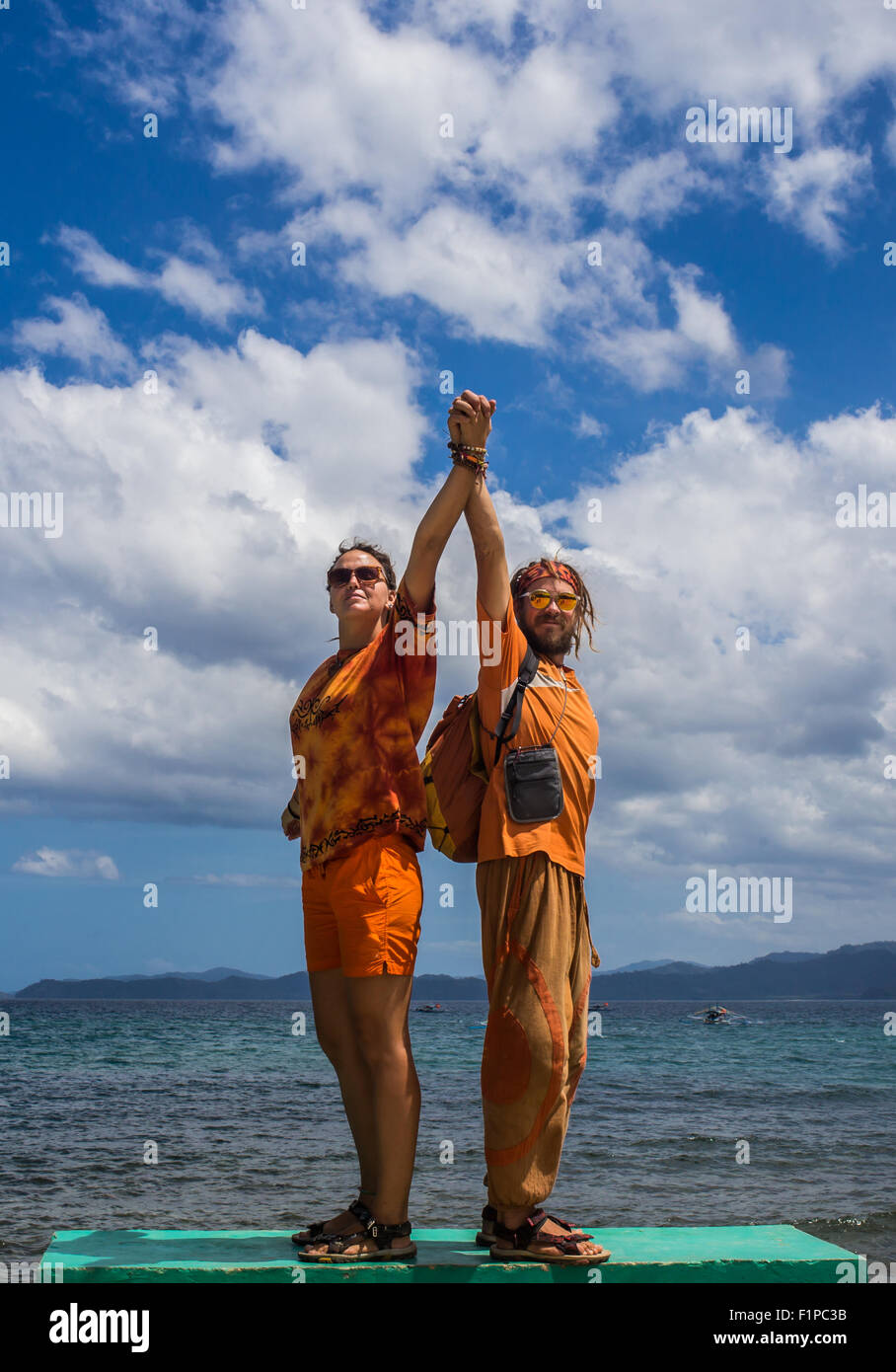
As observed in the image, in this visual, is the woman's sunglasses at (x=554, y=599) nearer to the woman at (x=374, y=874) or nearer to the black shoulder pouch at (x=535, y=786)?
the woman at (x=374, y=874)

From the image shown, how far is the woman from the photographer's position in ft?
12.1

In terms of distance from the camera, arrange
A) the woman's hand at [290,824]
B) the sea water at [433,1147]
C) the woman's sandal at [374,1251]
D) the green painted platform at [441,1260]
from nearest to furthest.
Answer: the green painted platform at [441,1260], the woman's sandal at [374,1251], the woman's hand at [290,824], the sea water at [433,1147]

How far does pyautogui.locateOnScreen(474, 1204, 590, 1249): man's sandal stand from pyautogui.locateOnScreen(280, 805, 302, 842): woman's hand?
158 centimetres

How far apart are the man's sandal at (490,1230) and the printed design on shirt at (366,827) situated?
1315mm

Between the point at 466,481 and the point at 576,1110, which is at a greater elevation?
the point at 466,481

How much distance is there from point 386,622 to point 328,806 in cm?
70

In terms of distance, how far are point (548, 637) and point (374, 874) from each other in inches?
44.3

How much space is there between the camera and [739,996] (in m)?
198

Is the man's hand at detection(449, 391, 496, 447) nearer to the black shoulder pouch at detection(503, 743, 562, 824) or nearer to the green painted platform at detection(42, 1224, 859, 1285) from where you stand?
the black shoulder pouch at detection(503, 743, 562, 824)

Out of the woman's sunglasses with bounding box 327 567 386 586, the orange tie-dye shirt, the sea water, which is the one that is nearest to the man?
the orange tie-dye shirt

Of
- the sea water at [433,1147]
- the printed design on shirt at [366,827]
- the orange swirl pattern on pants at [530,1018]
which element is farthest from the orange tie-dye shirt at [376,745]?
the sea water at [433,1147]

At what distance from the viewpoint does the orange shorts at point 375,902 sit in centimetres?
372
